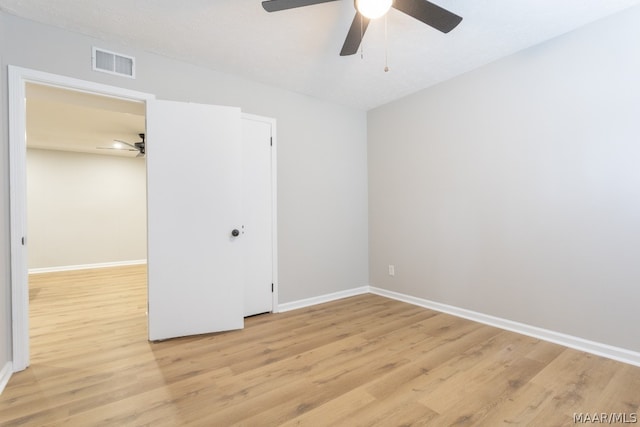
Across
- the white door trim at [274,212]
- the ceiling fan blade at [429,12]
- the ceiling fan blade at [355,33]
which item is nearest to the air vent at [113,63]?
the white door trim at [274,212]

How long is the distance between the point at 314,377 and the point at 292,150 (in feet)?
7.94

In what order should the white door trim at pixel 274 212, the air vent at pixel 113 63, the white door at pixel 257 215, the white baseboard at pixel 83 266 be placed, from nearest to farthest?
the air vent at pixel 113 63, the white door at pixel 257 215, the white door trim at pixel 274 212, the white baseboard at pixel 83 266

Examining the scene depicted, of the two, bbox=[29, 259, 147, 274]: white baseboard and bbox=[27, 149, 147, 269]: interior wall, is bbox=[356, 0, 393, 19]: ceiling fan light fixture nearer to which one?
bbox=[27, 149, 147, 269]: interior wall

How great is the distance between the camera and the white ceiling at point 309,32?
2.03m

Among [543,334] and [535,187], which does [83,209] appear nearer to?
[535,187]

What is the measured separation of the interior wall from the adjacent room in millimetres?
2725

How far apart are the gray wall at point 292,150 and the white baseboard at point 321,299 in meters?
0.06

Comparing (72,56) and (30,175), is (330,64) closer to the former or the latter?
(72,56)

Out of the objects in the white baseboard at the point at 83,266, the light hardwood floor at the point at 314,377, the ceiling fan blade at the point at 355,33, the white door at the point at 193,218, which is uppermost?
the ceiling fan blade at the point at 355,33

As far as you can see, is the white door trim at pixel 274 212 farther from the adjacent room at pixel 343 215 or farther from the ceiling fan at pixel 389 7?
the ceiling fan at pixel 389 7

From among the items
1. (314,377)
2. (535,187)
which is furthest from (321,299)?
(535,187)

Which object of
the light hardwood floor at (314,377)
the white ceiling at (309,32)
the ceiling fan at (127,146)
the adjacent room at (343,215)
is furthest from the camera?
the ceiling fan at (127,146)

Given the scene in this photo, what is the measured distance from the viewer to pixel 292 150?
345 cm

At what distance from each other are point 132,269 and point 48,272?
1.48m
